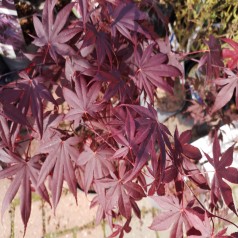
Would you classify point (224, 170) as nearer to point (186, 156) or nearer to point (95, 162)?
point (186, 156)

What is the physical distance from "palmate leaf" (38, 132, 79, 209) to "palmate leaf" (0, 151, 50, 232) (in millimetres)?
54

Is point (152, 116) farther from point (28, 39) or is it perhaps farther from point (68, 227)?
point (28, 39)

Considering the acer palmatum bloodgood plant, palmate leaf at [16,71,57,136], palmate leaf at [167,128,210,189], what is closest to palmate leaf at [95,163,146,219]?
the acer palmatum bloodgood plant

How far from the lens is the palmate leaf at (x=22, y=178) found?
37.5 inches

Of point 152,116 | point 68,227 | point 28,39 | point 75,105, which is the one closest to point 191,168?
point 152,116

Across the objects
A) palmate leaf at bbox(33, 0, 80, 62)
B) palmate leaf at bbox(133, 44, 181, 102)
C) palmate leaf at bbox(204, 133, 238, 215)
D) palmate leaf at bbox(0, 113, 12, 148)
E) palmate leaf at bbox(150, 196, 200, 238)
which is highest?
palmate leaf at bbox(33, 0, 80, 62)

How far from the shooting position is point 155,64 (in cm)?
102

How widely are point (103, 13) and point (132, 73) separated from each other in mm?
210

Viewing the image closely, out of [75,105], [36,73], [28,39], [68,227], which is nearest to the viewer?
[75,105]

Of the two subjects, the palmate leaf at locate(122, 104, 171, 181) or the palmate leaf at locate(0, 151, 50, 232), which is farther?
the palmate leaf at locate(0, 151, 50, 232)

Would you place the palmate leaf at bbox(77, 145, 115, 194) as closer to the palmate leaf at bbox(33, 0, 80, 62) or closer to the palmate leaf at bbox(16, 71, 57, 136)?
the palmate leaf at bbox(16, 71, 57, 136)

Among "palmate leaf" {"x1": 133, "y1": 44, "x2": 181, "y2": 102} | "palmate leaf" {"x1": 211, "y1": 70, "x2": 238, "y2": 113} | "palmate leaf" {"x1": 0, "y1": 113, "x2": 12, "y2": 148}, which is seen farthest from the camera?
"palmate leaf" {"x1": 211, "y1": 70, "x2": 238, "y2": 113}

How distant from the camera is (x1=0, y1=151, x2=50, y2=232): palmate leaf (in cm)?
95

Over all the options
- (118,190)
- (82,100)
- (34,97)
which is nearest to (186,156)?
(118,190)
